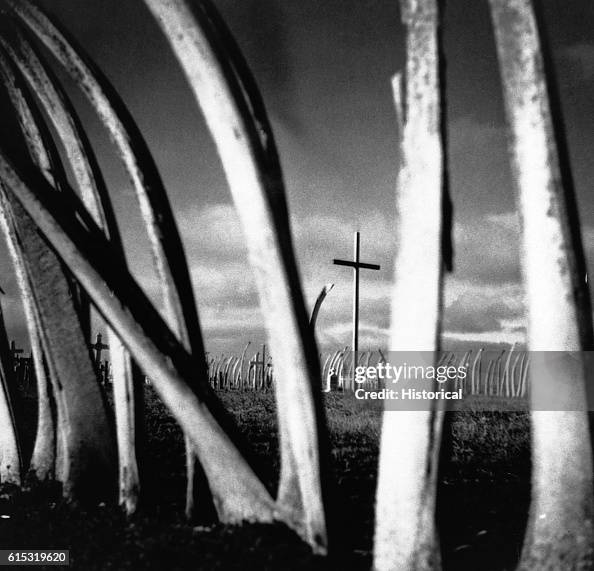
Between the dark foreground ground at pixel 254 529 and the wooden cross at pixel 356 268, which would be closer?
the dark foreground ground at pixel 254 529

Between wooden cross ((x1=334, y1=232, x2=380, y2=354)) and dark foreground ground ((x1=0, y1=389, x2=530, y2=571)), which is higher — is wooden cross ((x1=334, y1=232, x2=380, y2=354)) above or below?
above

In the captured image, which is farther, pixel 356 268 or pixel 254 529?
pixel 356 268

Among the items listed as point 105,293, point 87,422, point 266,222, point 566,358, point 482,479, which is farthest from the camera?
point 482,479

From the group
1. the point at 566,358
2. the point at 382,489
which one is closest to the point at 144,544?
the point at 382,489

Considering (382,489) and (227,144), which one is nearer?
(382,489)

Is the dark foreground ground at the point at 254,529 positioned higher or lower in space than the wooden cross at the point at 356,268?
lower

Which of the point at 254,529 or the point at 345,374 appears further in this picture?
the point at 345,374

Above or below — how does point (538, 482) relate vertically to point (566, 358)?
below

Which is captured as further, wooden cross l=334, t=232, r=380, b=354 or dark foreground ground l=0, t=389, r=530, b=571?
wooden cross l=334, t=232, r=380, b=354

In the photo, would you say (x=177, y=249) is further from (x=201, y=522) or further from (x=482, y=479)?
(x=482, y=479)

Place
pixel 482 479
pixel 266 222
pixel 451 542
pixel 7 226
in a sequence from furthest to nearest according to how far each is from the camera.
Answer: pixel 482 479 < pixel 7 226 < pixel 451 542 < pixel 266 222

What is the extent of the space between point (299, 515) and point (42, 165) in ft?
10.0

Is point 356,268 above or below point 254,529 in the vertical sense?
above

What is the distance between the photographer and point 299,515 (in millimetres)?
3662
